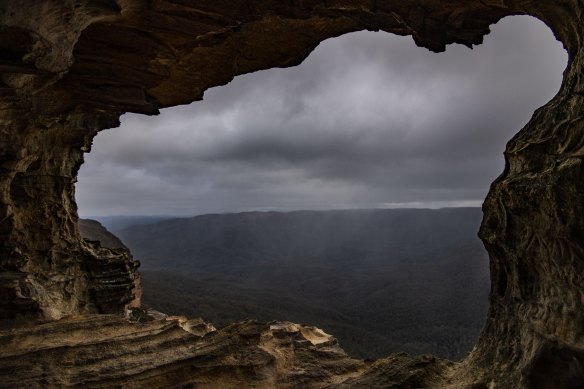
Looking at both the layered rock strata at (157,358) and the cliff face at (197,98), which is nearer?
the cliff face at (197,98)

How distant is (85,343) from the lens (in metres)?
14.6

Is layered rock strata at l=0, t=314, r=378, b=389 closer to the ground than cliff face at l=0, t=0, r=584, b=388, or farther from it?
closer to the ground

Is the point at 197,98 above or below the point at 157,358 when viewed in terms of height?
above

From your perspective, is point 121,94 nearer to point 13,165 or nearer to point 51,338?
point 13,165

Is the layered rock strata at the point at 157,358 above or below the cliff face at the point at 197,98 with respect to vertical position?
below

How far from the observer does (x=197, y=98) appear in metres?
22.8

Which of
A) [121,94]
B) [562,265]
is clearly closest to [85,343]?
[121,94]

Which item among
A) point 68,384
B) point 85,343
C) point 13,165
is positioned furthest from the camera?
point 13,165

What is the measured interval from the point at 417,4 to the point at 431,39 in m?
1.98

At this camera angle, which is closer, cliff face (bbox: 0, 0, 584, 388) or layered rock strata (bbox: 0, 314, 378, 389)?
cliff face (bbox: 0, 0, 584, 388)

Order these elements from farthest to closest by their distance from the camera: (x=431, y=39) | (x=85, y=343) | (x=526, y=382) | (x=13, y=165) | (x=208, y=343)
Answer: (x=13, y=165) → (x=431, y=39) → (x=208, y=343) → (x=85, y=343) → (x=526, y=382)

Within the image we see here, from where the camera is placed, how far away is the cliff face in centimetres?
1107

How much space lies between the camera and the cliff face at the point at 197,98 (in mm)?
11070

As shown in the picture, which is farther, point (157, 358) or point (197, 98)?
point (197, 98)
